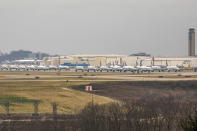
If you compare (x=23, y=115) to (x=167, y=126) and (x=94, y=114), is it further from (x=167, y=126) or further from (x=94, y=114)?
(x=167, y=126)

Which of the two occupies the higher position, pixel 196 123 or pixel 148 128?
pixel 196 123

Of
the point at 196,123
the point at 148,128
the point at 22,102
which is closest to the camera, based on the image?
the point at 196,123

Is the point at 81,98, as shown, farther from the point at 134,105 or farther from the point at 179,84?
the point at 179,84

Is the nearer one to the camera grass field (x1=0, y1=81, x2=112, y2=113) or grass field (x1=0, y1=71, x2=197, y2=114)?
grass field (x1=0, y1=81, x2=112, y2=113)

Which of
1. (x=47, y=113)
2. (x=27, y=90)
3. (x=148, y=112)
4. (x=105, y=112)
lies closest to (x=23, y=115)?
(x=47, y=113)

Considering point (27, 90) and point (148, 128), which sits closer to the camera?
point (148, 128)

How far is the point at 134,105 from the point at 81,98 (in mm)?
20122

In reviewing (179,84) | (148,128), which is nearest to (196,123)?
(148,128)

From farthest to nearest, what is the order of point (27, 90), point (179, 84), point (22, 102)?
point (179, 84) → point (27, 90) → point (22, 102)

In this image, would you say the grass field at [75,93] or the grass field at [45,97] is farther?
the grass field at [75,93]

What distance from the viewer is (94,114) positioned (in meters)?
59.2

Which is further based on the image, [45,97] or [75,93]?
[75,93]

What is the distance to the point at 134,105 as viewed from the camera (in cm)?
6794

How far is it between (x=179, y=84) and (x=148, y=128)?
5940 cm
